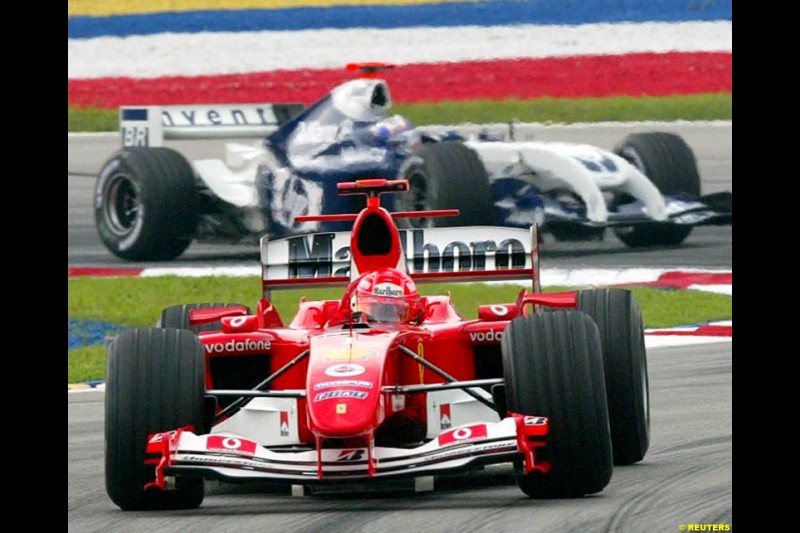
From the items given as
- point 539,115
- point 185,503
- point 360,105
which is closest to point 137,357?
point 185,503

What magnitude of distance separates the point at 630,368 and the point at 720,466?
0.70m

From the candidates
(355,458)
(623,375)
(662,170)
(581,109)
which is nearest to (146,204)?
(662,170)

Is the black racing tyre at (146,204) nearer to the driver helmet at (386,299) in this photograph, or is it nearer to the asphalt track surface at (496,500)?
the asphalt track surface at (496,500)

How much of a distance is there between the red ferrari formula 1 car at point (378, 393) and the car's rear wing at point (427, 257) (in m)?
0.23

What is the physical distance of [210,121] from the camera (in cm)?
2116

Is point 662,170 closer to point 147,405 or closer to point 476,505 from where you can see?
point 476,505

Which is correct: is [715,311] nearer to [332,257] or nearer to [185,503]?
[332,257]

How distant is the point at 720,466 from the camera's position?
378 inches

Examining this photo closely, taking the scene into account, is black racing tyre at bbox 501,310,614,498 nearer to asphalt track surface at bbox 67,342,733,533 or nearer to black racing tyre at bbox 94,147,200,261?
asphalt track surface at bbox 67,342,733,533

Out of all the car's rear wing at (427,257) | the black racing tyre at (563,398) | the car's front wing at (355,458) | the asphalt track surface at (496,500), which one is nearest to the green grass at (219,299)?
the asphalt track surface at (496,500)

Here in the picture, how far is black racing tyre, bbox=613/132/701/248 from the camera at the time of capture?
19922 millimetres
